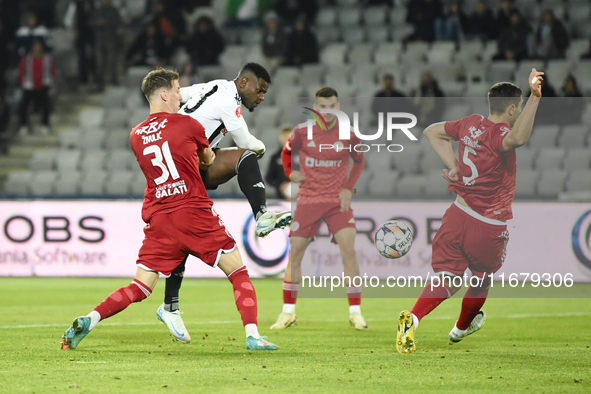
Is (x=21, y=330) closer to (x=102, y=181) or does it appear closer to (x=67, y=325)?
(x=67, y=325)

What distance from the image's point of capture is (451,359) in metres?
6.15

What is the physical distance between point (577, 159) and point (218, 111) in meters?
8.95

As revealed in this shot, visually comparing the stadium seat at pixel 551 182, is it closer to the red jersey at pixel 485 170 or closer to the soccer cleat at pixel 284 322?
the soccer cleat at pixel 284 322

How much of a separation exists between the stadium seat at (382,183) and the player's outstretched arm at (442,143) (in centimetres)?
677

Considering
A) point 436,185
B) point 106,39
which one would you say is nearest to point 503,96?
point 436,185

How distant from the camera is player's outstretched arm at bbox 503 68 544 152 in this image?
6086mm

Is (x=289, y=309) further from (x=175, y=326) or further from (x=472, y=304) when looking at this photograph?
(x=472, y=304)

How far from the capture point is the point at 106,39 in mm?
19000

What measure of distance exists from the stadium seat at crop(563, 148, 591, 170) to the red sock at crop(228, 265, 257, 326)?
903cm

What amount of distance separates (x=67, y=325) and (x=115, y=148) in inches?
394

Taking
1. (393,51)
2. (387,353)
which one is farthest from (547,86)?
(387,353)

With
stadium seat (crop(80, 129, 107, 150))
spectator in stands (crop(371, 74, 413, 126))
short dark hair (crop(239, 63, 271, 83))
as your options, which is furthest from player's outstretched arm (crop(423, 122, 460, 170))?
stadium seat (crop(80, 129, 107, 150))

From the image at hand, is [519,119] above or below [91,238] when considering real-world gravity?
above

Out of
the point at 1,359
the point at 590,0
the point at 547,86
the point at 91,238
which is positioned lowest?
the point at 91,238
